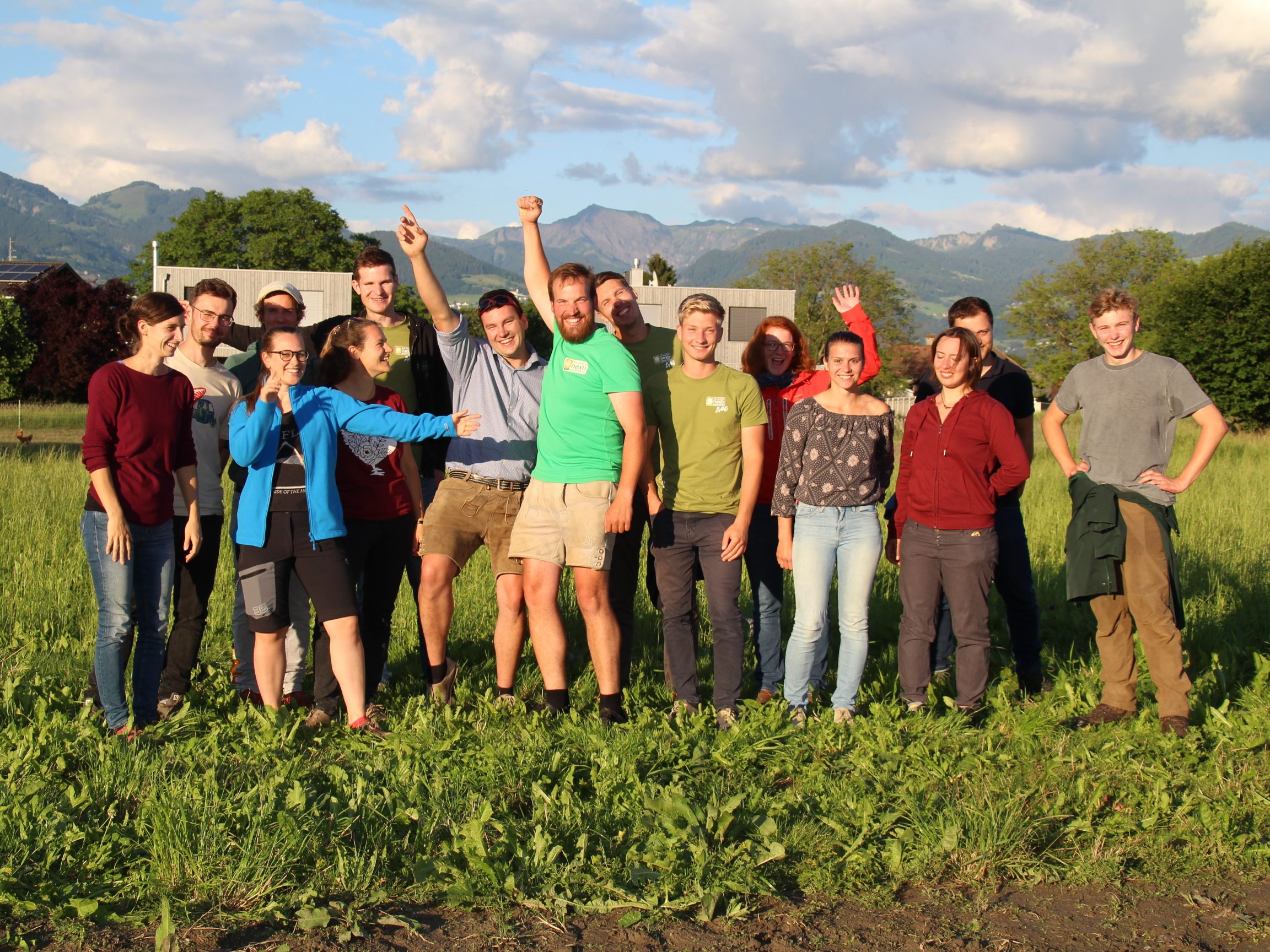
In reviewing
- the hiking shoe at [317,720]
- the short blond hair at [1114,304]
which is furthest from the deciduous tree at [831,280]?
the hiking shoe at [317,720]

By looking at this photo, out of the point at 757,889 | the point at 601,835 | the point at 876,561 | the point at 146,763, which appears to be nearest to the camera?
the point at 757,889

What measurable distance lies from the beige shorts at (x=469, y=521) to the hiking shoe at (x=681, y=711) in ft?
3.48

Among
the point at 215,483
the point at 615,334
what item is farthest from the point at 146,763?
the point at 615,334

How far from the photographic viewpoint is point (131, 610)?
4.63 meters

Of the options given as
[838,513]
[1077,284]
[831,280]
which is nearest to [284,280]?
[831,280]

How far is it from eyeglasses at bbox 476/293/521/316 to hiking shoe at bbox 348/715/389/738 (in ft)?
6.96

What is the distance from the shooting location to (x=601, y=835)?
3.62 m

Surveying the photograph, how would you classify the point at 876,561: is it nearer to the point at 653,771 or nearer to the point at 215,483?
the point at 653,771

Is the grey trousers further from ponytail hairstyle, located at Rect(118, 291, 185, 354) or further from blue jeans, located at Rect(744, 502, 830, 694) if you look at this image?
ponytail hairstyle, located at Rect(118, 291, 185, 354)

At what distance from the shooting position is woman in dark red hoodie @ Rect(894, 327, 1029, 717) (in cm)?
489

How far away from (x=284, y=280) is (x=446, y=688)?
50.1 m

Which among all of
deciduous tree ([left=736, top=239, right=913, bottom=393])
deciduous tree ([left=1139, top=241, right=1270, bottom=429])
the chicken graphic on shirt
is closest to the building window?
deciduous tree ([left=736, top=239, right=913, bottom=393])

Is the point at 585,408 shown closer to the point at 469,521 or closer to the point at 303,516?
the point at 469,521

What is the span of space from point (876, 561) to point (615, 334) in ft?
5.87
